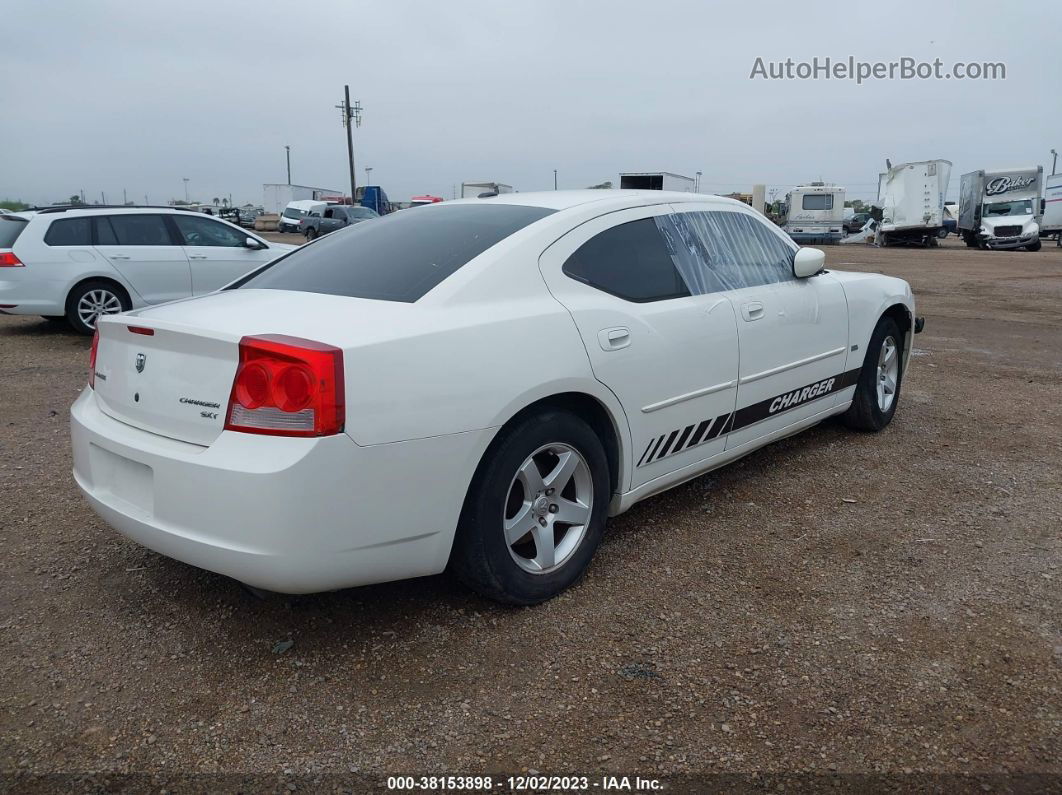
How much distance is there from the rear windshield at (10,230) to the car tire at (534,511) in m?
8.12

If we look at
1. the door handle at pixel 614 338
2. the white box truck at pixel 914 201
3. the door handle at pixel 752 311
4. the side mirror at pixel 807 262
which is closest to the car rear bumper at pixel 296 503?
the door handle at pixel 614 338

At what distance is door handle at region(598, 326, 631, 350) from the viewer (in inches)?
125

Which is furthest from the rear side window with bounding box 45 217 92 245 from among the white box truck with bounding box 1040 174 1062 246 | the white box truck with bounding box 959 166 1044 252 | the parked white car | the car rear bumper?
the white box truck with bounding box 1040 174 1062 246

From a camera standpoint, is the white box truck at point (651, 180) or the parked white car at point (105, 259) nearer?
the parked white car at point (105, 259)

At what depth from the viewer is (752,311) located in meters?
3.97

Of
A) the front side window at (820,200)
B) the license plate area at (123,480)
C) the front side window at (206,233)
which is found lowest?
the license plate area at (123,480)

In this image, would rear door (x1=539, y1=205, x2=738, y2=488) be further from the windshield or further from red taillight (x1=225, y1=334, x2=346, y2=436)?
the windshield

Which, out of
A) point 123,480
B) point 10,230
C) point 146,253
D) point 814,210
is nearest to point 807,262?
point 123,480

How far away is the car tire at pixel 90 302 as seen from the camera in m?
8.95

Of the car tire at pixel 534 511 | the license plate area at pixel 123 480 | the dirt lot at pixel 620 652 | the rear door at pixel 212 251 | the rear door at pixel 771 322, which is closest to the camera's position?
the dirt lot at pixel 620 652

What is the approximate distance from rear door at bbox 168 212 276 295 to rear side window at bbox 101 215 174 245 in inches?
6.2

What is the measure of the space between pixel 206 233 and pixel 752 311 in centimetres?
761

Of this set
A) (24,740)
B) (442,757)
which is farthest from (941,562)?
(24,740)

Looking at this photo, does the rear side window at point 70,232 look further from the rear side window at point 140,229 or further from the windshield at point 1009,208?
the windshield at point 1009,208
